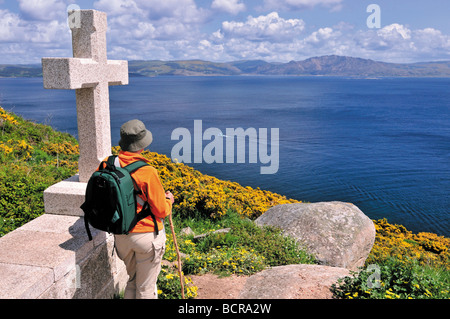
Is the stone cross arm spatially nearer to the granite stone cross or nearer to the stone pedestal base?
the granite stone cross

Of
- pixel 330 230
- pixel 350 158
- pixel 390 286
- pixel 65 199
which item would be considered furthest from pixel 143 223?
pixel 350 158

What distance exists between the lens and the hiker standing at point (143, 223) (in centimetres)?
353

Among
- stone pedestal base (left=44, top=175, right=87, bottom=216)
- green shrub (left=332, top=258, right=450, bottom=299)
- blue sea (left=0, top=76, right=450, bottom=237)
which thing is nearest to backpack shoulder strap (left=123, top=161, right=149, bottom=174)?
stone pedestal base (left=44, top=175, right=87, bottom=216)

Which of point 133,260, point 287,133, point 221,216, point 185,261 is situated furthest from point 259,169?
point 133,260

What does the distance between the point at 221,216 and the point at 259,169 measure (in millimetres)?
19774

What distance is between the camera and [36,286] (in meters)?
3.42

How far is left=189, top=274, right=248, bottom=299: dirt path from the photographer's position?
4.91 metres

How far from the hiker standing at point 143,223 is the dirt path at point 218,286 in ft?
3.87

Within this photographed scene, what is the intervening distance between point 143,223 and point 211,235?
3206 millimetres

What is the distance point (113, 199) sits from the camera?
331 centimetres

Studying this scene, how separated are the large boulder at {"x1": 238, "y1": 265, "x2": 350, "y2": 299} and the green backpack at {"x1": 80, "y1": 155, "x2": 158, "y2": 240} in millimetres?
2170

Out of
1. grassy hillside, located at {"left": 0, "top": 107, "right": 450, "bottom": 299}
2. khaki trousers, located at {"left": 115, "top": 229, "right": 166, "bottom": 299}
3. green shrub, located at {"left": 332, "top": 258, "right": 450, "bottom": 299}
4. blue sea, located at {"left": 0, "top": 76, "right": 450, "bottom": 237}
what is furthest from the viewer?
blue sea, located at {"left": 0, "top": 76, "right": 450, "bottom": 237}

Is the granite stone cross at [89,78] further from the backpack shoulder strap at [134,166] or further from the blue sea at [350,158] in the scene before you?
the blue sea at [350,158]
